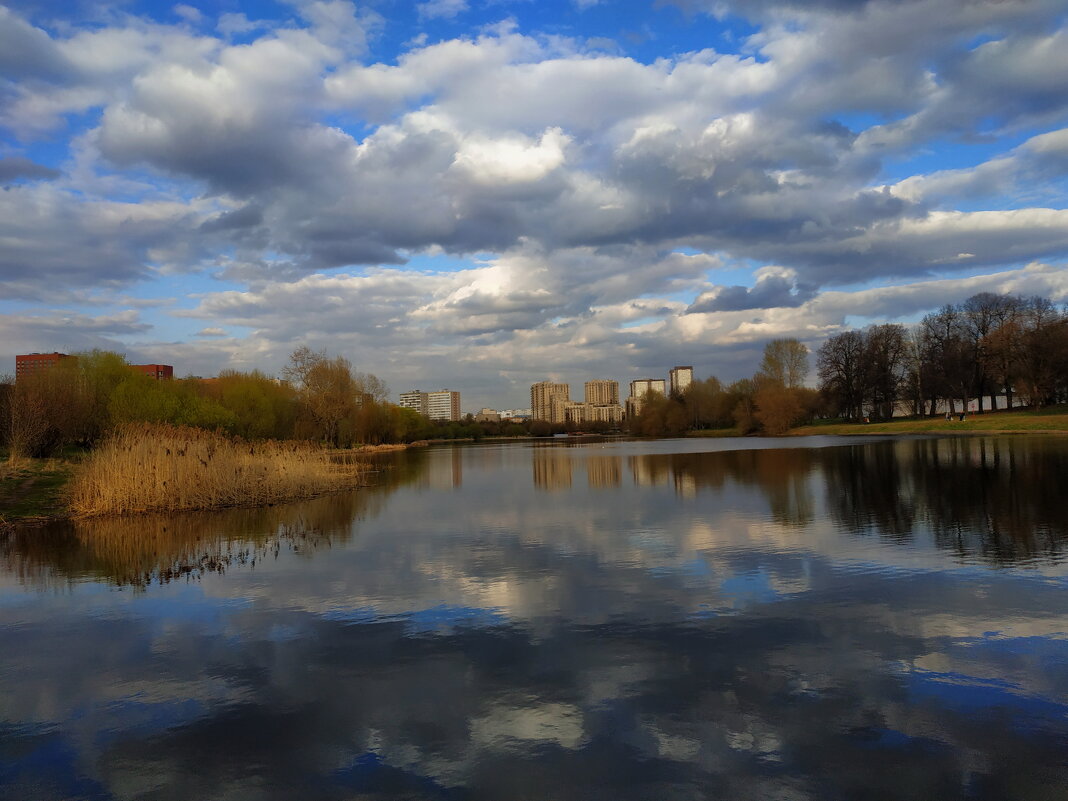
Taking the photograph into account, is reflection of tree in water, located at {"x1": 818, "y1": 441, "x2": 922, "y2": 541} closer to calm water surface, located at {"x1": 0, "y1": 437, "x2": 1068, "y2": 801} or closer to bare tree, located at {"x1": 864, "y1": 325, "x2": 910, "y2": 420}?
calm water surface, located at {"x1": 0, "y1": 437, "x2": 1068, "y2": 801}

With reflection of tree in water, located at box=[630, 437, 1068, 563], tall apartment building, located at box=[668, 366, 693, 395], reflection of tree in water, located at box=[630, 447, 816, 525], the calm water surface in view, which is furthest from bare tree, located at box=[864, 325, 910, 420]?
tall apartment building, located at box=[668, 366, 693, 395]

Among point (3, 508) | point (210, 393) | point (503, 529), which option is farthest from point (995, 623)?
point (210, 393)

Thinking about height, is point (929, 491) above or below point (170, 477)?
below

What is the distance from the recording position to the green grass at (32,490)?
1930cm

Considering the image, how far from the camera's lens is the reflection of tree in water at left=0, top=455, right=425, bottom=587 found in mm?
11938

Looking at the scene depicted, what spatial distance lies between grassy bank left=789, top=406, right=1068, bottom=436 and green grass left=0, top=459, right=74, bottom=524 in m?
58.6

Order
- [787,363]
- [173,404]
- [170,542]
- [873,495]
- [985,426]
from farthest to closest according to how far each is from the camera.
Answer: [787,363]
[985,426]
[173,404]
[873,495]
[170,542]

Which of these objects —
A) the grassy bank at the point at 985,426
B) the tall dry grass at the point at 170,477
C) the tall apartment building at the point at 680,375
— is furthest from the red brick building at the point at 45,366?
the tall apartment building at the point at 680,375

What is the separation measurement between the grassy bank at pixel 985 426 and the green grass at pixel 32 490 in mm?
58630

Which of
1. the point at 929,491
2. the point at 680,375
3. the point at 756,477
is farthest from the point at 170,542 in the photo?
the point at 680,375

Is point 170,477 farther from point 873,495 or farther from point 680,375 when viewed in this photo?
point 680,375

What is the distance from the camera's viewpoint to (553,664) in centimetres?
664

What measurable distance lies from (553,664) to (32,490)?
75.4 feet

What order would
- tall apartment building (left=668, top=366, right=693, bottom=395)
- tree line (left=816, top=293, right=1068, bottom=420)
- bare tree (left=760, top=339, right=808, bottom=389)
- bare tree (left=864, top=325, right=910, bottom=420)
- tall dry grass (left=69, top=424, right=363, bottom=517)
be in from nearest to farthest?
tall dry grass (left=69, top=424, right=363, bottom=517) < tree line (left=816, top=293, right=1068, bottom=420) < bare tree (left=864, top=325, right=910, bottom=420) < bare tree (left=760, top=339, right=808, bottom=389) < tall apartment building (left=668, top=366, right=693, bottom=395)
